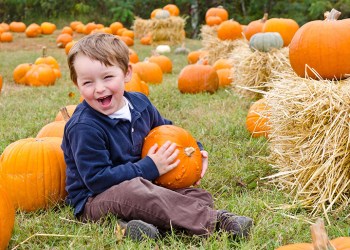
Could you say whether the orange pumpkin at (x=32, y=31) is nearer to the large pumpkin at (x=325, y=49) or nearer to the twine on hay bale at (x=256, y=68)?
the twine on hay bale at (x=256, y=68)

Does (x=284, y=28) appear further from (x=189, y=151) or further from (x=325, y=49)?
(x=189, y=151)

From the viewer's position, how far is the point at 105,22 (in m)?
17.8

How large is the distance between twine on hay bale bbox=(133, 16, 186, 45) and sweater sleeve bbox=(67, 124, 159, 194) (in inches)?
492

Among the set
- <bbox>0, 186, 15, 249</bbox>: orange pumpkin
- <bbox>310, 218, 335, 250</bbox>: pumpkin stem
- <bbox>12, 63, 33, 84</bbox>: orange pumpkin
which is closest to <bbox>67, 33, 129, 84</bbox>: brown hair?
<bbox>0, 186, 15, 249</bbox>: orange pumpkin

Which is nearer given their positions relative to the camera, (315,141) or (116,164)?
(116,164)

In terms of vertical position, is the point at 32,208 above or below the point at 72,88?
above

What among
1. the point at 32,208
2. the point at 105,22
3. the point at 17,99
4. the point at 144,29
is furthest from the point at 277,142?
the point at 105,22

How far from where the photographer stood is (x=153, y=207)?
267 cm

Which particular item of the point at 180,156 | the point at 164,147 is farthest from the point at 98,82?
the point at 180,156

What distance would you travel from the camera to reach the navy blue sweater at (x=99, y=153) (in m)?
2.78

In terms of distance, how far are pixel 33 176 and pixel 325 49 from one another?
77.4 inches

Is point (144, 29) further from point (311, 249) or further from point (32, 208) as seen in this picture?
point (311, 249)

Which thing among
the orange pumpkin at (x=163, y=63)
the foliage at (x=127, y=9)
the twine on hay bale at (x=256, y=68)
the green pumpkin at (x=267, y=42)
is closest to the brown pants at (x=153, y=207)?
the twine on hay bale at (x=256, y=68)

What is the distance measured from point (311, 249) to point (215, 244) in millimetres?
612
